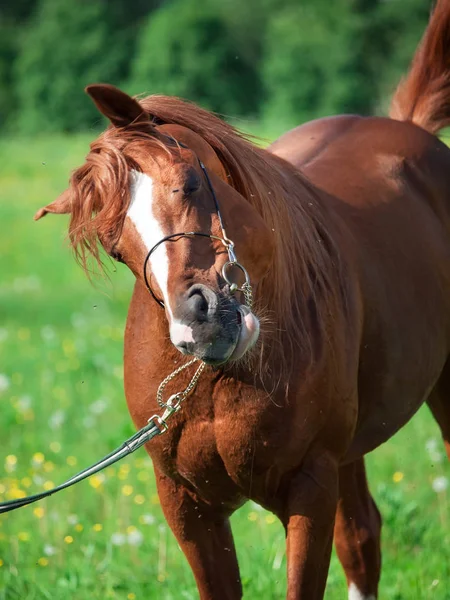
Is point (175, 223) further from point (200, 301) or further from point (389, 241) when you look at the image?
point (389, 241)

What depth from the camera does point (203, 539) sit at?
3582mm

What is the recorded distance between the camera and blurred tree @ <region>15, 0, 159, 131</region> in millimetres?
36312

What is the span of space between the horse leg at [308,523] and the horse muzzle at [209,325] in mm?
740

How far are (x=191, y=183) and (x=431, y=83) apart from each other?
2536mm

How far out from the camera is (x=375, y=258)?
13.1 feet

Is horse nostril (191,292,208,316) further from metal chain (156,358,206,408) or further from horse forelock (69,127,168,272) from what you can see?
metal chain (156,358,206,408)

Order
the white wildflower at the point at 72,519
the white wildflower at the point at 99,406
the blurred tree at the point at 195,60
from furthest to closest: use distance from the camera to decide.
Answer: the blurred tree at the point at 195,60 < the white wildflower at the point at 99,406 < the white wildflower at the point at 72,519

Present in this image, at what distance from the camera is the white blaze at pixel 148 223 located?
283cm

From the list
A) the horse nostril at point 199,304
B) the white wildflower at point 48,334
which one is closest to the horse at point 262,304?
the horse nostril at point 199,304

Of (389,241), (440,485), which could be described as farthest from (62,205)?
(440,485)

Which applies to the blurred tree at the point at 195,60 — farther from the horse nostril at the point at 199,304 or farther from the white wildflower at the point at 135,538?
the horse nostril at the point at 199,304

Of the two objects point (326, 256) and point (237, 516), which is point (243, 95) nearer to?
point (237, 516)

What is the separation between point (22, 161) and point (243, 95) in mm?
6524

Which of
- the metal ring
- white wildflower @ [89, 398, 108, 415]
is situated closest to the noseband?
the metal ring
